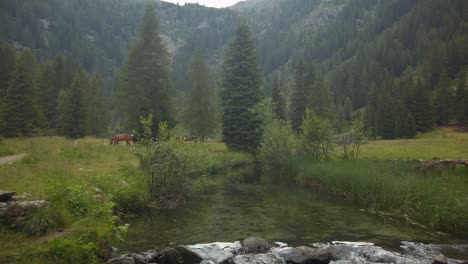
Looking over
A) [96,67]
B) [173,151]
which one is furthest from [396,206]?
[96,67]

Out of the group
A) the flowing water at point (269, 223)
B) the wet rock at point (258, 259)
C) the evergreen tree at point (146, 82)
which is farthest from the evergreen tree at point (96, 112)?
the wet rock at point (258, 259)

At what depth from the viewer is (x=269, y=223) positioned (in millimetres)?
15102

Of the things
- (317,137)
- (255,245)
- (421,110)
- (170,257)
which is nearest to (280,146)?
(317,137)

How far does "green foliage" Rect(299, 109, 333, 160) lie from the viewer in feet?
87.9

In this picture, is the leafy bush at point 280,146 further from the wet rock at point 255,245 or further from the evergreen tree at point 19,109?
the evergreen tree at point 19,109

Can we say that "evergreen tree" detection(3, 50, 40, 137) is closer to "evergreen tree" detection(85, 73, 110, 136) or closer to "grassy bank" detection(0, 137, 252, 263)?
"evergreen tree" detection(85, 73, 110, 136)

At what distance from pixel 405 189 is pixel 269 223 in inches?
246

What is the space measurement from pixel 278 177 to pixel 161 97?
57.0 feet

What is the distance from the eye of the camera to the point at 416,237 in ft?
41.0

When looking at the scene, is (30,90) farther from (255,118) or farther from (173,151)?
(173,151)

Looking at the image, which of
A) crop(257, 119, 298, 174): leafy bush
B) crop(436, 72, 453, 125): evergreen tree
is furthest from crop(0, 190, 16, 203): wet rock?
crop(436, 72, 453, 125): evergreen tree

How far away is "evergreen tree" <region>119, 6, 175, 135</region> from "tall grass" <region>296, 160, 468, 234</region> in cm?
2163

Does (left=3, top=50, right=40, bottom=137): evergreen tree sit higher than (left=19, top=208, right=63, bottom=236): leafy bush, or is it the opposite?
(left=3, top=50, right=40, bottom=137): evergreen tree

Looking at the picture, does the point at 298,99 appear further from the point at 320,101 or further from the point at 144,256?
the point at 144,256
